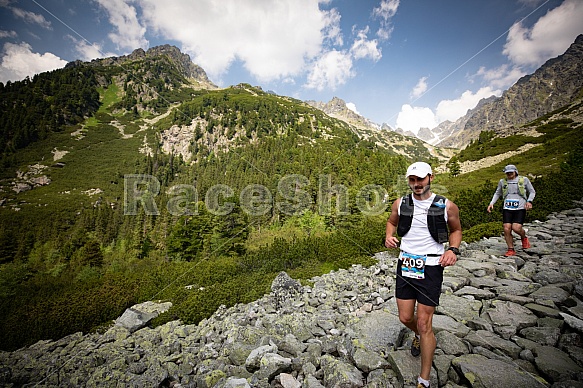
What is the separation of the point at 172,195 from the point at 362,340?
84551 millimetres

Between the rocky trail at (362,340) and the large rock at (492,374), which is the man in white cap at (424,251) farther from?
the rocky trail at (362,340)

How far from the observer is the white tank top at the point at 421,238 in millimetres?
2988

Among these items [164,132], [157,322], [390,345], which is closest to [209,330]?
[157,322]

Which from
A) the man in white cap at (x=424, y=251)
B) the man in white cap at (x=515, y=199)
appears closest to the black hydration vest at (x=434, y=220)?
the man in white cap at (x=424, y=251)

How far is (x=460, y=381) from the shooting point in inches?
114

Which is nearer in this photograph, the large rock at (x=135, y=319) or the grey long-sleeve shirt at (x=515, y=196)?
the grey long-sleeve shirt at (x=515, y=196)

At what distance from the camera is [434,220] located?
2.95m

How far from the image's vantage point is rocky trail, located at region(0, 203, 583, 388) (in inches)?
123

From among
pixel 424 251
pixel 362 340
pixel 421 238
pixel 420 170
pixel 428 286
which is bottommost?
pixel 362 340

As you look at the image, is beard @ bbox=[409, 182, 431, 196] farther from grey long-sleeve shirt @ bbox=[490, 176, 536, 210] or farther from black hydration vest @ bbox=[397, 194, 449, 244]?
grey long-sleeve shirt @ bbox=[490, 176, 536, 210]

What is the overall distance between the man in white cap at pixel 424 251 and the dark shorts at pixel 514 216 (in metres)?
5.74

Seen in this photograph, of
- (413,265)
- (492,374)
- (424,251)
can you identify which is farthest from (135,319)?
(492,374)

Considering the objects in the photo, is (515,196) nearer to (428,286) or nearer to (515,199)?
(515,199)

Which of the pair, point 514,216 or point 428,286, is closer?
point 428,286
